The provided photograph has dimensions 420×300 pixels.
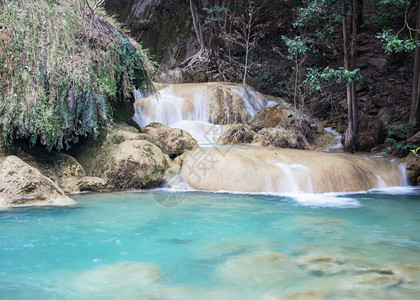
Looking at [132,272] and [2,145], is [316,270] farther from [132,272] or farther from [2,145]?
[2,145]

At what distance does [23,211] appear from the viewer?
5582 mm

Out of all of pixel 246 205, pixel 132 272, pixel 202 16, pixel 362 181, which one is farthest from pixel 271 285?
pixel 202 16

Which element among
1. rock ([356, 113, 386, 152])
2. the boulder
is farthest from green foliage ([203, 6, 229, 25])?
rock ([356, 113, 386, 152])

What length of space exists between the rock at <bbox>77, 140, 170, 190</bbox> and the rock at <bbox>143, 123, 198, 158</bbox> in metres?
0.76

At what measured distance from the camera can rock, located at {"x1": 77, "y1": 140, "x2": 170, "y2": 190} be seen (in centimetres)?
759

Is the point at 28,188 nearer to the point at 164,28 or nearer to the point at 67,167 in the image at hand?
the point at 67,167

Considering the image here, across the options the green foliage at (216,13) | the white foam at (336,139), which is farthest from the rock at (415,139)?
the green foliage at (216,13)

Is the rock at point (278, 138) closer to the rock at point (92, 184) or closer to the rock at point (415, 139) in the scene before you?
the rock at point (415, 139)

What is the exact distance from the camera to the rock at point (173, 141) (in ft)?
29.1

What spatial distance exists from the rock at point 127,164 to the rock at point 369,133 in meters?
5.97

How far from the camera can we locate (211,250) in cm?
408

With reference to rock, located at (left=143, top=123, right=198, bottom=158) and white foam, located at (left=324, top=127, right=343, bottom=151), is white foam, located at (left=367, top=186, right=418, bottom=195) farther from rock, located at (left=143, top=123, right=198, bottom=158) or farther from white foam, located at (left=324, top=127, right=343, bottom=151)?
rock, located at (left=143, top=123, right=198, bottom=158)

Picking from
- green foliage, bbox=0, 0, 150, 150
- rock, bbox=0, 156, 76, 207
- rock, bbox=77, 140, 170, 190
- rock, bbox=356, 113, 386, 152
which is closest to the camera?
rock, bbox=0, 156, 76, 207

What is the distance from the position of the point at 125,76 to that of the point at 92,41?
1014 millimetres
